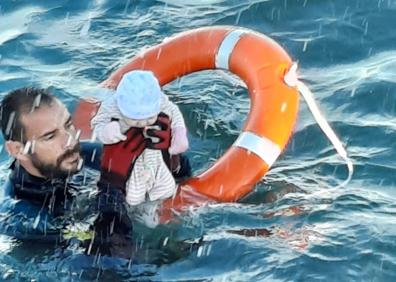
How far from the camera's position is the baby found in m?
5.41

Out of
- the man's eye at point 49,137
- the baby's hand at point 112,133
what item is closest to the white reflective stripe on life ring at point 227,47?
the baby's hand at point 112,133

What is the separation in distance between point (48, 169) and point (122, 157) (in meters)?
0.37

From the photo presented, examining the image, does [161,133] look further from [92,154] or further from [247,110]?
[247,110]

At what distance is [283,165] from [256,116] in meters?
0.54

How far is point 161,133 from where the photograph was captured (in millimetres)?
5578

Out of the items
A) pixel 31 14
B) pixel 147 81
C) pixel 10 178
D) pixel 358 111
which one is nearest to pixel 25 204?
pixel 10 178

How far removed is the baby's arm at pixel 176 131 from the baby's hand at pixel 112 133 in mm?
255

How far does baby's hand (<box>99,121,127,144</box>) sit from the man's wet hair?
1.10 ft

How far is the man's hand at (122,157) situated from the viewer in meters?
5.57

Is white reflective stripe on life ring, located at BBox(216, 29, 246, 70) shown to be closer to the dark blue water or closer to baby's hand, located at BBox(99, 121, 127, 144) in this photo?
the dark blue water

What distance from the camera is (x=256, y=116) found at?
20.2 ft

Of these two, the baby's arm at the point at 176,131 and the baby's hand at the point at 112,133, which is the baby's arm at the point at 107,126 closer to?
the baby's hand at the point at 112,133

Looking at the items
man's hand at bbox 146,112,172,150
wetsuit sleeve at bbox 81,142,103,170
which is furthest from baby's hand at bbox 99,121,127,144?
wetsuit sleeve at bbox 81,142,103,170

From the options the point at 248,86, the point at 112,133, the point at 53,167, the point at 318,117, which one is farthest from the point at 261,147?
the point at 53,167
